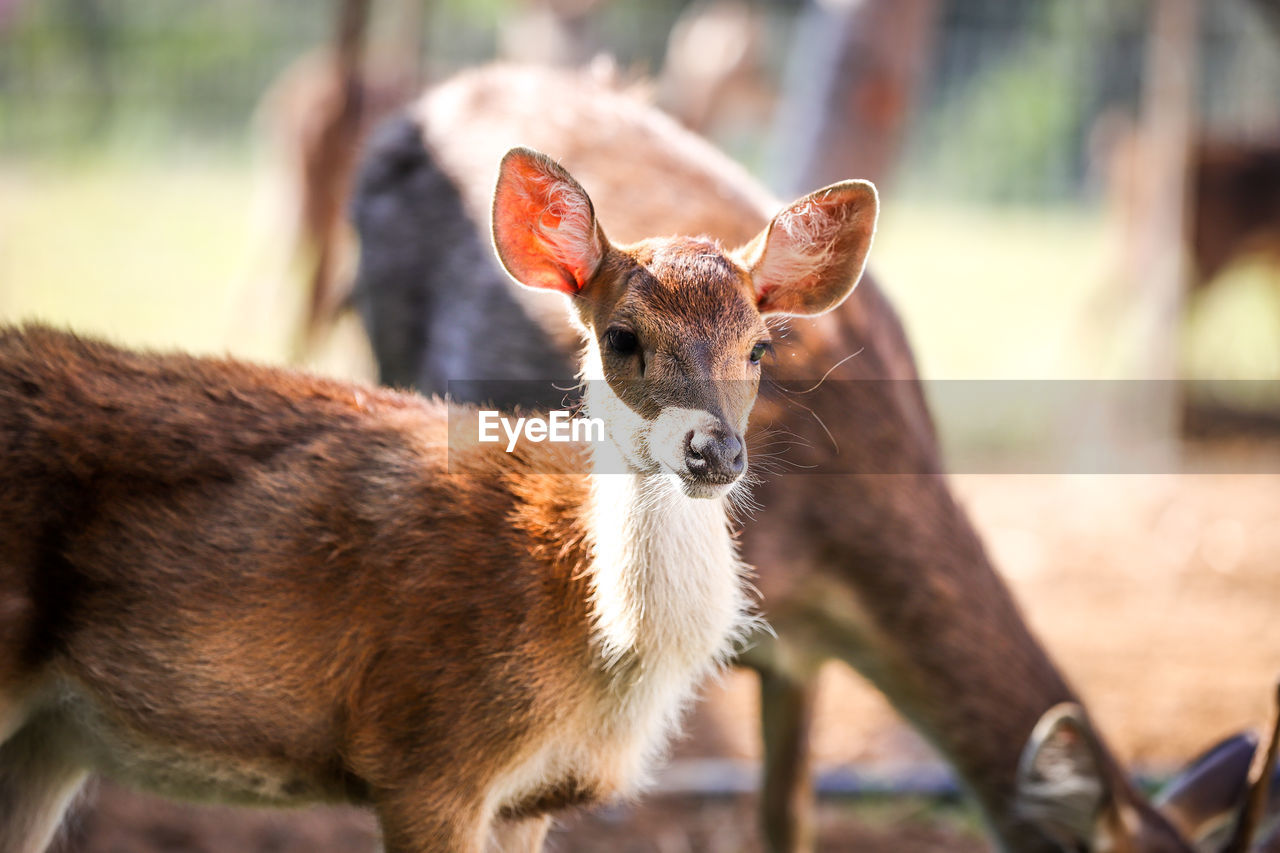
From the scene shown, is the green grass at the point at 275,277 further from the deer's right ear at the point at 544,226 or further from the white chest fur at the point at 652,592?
the deer's right ear at the point at 544,226

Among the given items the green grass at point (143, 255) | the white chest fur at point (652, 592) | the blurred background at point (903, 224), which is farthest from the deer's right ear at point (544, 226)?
the green grass at point (143, 255)

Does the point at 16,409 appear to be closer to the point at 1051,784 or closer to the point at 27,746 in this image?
the point at 27,746

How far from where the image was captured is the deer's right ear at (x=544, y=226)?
2.27 meters

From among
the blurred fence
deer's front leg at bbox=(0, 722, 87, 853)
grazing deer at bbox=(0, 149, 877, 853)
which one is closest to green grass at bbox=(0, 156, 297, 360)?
the blurred fence

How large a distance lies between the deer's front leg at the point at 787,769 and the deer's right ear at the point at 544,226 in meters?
1.92

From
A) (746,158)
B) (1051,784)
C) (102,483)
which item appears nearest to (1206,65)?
(746,158)

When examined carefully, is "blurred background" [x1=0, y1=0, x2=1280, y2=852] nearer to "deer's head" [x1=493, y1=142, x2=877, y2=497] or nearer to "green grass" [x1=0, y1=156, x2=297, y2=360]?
"green grass" [x1=0, y1=156, x2=297, y2=360]

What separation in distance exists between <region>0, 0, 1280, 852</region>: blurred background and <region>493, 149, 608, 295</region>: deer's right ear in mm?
1413

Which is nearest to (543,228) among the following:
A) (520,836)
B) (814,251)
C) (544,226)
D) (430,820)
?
(544,226)

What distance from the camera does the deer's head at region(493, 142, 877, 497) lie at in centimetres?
224

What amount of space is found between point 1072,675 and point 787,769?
2.16 metres

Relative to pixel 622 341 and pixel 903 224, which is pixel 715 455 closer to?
pixel 622 341

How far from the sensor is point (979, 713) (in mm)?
3471
